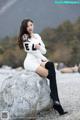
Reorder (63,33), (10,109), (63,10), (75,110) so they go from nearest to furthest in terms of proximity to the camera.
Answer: (10,109), (75,110), (63,10), (63,33)

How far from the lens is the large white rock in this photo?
6.86 m

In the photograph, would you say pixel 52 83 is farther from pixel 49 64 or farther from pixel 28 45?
pixel 28 45

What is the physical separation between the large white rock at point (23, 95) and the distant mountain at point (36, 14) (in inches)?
362

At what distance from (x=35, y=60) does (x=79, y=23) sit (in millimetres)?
10076

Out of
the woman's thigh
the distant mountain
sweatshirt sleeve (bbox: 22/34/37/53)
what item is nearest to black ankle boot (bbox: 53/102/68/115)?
the woman's thigh

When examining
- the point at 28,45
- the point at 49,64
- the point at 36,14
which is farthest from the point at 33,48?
the point at 36,14

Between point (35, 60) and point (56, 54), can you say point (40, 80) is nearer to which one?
point (35, 60)

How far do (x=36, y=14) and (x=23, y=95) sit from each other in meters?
9.83

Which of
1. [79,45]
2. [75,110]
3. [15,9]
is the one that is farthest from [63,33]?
[75,110]

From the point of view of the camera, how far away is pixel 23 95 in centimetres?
692

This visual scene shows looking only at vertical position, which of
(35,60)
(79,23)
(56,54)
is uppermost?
(35,60)

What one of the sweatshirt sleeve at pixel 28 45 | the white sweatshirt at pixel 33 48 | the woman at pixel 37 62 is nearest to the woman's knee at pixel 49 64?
the woman at pixel 37 62

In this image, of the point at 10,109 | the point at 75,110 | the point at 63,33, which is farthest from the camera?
the point at 63,33

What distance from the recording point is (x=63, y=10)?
1639 centimetres
